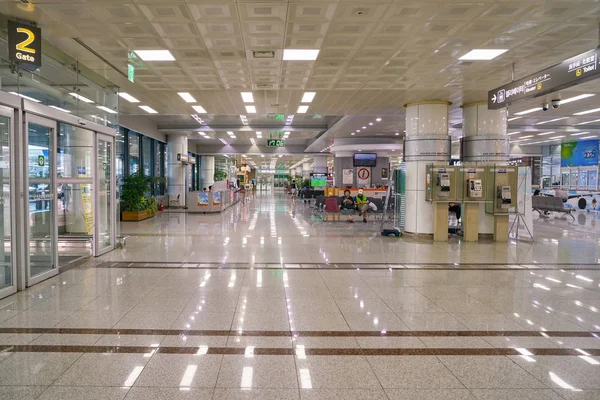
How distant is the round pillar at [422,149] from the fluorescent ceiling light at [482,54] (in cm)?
351

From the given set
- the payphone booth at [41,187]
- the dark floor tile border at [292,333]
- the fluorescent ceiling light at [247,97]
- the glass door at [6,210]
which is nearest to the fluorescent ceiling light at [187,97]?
the fluorescent ceiling light at [247,97]

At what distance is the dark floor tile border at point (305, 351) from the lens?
3.55 m

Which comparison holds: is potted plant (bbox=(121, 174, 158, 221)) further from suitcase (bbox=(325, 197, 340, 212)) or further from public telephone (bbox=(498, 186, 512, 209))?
public telephone (bbox=(498, 186, 512, 209))

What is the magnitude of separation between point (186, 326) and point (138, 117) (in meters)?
16.2

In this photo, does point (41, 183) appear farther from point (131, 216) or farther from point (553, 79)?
point (131, 216)

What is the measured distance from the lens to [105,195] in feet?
28.5

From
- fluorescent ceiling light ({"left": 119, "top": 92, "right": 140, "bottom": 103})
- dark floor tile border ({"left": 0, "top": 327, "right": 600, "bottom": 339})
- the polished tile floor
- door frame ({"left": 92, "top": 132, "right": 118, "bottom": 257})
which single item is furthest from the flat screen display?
dark floor tile border ({"left": 0, "top": 327, "right": 600, "bottom": 339})

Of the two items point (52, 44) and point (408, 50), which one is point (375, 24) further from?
point (52, 44)

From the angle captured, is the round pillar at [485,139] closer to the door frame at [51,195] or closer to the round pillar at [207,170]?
the door frame at [51,195]

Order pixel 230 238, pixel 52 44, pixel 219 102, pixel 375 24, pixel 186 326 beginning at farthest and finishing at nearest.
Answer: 1. pixel 219 102
2. pixel 230 238
3. pixel 52 44
4. pixel 375 24
5. pixel 186 326

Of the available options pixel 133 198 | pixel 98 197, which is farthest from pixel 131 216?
pixel 98 197

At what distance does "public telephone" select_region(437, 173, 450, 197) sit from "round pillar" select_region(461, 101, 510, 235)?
128 cm

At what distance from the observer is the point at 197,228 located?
43.6 feet

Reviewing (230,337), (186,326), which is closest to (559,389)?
(230,337)
